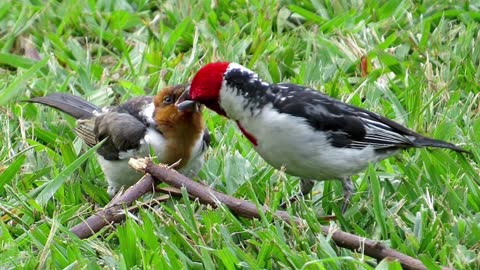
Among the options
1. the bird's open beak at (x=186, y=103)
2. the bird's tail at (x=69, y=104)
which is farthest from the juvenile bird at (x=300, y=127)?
the bird's tail at (x=69, y=104)

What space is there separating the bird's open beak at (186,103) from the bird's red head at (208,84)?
19 centimetres

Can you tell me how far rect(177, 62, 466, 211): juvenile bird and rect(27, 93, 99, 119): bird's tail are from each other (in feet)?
3.87

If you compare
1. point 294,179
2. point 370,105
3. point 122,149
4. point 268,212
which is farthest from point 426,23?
point 268,212

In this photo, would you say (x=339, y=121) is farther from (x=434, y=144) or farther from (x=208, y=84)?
(x=208, y=84)

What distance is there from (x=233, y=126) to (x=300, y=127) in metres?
1.15

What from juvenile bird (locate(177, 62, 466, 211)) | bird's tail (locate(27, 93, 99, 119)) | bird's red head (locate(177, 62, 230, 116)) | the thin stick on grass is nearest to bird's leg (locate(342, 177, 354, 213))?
juvenile bird (locate(177, 62, 466, 211))

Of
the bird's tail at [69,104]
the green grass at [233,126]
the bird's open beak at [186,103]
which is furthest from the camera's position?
the bird's tail at [69,104]

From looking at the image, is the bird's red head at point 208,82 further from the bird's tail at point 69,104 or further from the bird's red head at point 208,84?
the bird's tail at point 69,104

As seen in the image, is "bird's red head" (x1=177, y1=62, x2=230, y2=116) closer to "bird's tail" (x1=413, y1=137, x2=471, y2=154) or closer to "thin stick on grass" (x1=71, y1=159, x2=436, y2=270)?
"thin stick on grass" (x1=71, y1=159, x2=436, y2=270)

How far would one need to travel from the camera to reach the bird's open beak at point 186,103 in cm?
534

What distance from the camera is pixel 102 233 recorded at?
4852 mm

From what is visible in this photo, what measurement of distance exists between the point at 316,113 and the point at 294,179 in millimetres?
648

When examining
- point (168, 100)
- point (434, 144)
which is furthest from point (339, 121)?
point (168, 100)

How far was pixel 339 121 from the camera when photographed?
5.16 m
